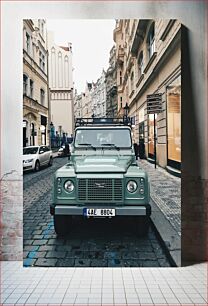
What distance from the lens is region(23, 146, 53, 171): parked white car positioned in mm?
3862

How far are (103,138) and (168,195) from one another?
44.3 inches

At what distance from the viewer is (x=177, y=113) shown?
379 centimetres

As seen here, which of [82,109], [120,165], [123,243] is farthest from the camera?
[82,109]

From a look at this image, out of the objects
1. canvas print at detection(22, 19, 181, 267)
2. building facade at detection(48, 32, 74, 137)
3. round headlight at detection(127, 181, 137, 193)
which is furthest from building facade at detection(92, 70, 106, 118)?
A: round headlight at detection(127, 181, 137, 193)

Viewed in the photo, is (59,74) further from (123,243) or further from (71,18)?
(123,243)

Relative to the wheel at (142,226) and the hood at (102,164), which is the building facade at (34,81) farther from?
the wheel at (142,226)

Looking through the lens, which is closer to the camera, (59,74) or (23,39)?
(23,39)

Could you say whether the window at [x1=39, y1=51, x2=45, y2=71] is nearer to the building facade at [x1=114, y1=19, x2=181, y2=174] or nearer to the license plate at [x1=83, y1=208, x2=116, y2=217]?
the building facade at [x1=114, y1=19, x2=181, y2=174]

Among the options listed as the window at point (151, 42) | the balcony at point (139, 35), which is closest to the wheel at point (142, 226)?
the window at point (151, 42)

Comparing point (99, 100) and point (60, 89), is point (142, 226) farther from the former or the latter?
point (60, 89)

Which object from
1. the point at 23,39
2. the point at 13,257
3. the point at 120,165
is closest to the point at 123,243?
the point at 120,165

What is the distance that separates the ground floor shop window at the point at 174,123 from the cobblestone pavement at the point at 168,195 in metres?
0.21

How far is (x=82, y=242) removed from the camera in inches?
146

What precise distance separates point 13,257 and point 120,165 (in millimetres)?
1740
